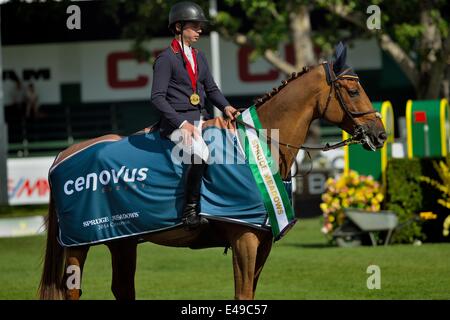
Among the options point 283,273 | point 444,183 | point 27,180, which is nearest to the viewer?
point 283,273

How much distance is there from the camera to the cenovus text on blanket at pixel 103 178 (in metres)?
8.94

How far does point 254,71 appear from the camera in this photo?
31.8m

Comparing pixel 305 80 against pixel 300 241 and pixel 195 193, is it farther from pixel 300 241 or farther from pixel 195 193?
pixel 300 241

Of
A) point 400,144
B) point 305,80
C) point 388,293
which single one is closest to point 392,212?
point 388,293

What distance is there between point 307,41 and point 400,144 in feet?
15.4

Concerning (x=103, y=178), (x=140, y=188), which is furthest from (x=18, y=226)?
(x=140, y=188)

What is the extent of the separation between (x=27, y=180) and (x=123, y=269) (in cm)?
1595

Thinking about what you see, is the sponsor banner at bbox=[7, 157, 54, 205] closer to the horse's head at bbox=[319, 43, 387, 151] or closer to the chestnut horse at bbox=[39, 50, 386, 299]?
the chestnut horse at bbox=[39, 50, 386, 299]

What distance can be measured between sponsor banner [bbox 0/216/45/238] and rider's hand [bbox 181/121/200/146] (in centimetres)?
1136

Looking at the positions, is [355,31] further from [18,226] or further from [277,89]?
[277,89]

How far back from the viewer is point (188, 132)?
8602 millimetres

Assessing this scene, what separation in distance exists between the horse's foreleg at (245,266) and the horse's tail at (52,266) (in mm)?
1774

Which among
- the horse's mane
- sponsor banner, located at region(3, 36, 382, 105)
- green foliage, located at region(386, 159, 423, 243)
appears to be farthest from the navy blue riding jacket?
sponsor banner, located at region(3, 36, 382, 105)

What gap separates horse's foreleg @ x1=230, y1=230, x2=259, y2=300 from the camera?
8.35m
